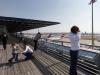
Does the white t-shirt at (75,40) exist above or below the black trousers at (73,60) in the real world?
above

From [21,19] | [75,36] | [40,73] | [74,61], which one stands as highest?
[21,19]

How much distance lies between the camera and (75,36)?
6414 mm

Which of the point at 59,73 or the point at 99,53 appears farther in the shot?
the point at 59,73

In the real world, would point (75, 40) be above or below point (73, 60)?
above

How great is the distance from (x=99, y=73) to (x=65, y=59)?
155 inches

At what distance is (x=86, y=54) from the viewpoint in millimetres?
7125

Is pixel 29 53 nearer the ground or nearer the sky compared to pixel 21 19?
nearer the ground

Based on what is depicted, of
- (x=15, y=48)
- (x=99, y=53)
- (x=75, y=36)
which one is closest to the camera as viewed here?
(x=99, y=53)

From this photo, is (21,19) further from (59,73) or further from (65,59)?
(59,73)

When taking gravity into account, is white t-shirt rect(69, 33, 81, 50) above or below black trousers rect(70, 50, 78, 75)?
above

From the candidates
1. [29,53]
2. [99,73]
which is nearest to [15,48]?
[29,53]

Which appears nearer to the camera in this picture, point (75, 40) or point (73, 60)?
point (75, 40)

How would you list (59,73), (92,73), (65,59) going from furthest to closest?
(65,59)
(59,73)
(92,73)

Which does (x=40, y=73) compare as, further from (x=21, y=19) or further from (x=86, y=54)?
(x=21, y=19)
